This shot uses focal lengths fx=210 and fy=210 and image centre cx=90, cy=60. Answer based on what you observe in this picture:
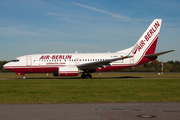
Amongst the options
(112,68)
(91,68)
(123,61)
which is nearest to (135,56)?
(123,61)

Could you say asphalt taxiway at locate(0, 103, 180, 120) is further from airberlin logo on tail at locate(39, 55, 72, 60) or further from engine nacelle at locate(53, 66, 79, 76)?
airberlin logo on tail at locate(39, 55, 72, 60)

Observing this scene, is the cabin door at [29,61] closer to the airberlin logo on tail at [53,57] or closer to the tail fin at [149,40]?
the airberlin logo on tail at [53,57]

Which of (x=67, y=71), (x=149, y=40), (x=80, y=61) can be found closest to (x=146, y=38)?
(x=149, y=40)

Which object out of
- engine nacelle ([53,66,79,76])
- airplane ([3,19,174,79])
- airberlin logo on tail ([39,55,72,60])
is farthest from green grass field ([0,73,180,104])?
airberlin logo on tail ([39,55,72,60])

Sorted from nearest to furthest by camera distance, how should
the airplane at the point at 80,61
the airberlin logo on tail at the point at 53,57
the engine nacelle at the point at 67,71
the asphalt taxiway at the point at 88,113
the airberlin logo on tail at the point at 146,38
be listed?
the asphalt taxiway at the point at 88,113 → the engine nacelle at the point at 67,71 → the airplane at the point at 80,61 → the airberlin logo on tail at the point at 53,57 → the airberlin logo on tail at the point at 146,38

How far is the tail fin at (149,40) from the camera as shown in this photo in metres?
30.8

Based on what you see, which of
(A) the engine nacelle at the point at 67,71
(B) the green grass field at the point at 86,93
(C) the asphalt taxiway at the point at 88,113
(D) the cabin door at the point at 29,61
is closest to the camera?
(C) the asphalt taxiway at the point at 88,113

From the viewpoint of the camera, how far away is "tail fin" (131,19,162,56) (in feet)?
101

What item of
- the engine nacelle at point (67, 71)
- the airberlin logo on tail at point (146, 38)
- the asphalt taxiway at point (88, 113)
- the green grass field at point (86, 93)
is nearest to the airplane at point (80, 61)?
the airberlin logo on tail at point (146, 38)

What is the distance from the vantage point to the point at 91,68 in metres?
28.7

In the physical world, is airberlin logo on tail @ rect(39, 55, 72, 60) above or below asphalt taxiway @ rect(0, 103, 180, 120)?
above

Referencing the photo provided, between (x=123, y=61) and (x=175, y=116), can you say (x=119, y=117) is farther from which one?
(x=123, y=61)

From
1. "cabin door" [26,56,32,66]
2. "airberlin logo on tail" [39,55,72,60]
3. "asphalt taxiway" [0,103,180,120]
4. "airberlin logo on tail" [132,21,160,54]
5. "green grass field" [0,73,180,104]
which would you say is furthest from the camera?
"airberlin logo on tail" [132,21,160,54]

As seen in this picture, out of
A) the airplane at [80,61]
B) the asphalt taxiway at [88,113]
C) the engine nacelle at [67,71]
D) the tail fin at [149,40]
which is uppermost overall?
the tail fin at [149,40]
